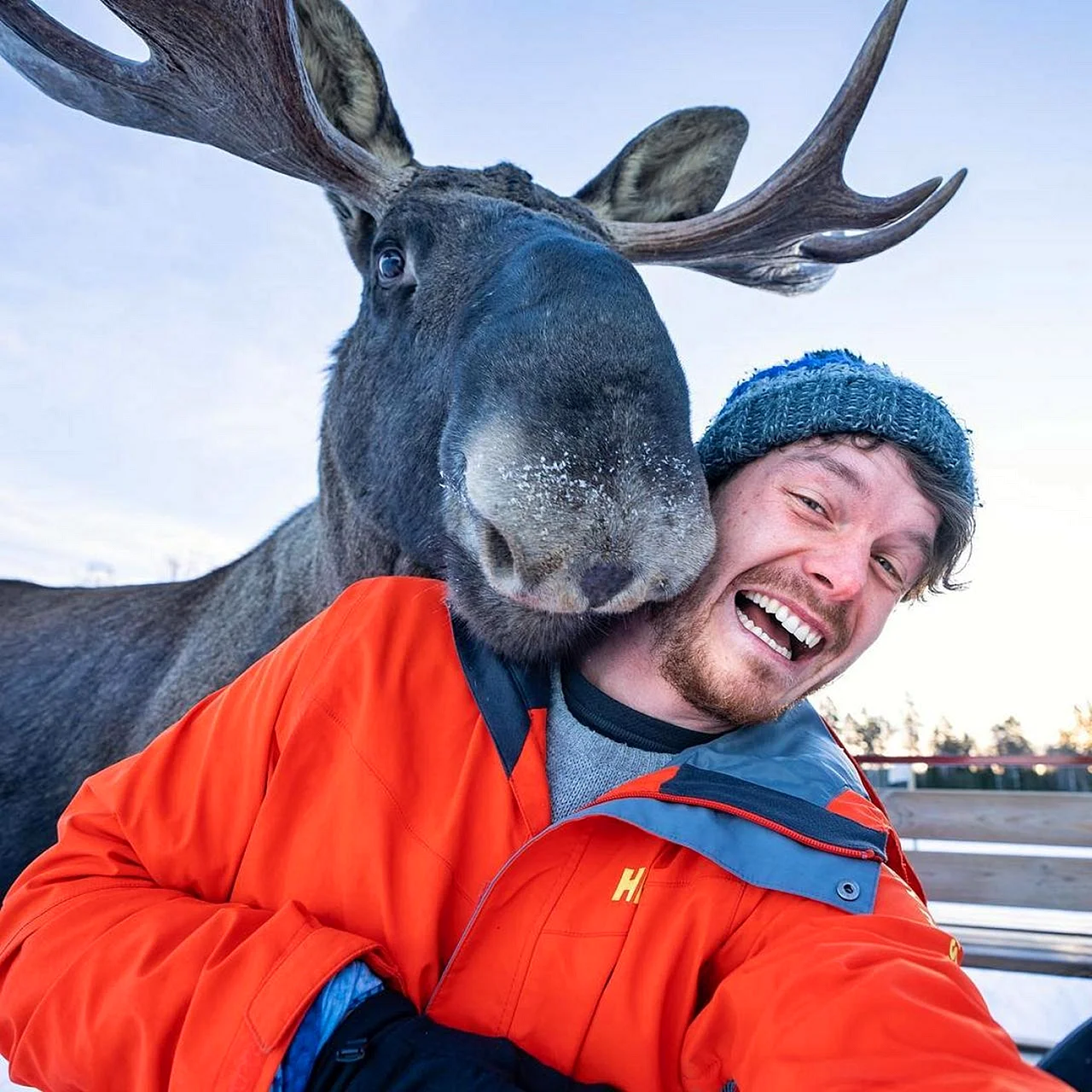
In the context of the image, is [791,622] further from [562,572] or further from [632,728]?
[562,572]

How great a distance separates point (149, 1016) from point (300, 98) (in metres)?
2.35

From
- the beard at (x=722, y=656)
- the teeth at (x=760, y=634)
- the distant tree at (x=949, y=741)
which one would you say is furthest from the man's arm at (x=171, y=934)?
the distant tree at (x=949, y=741)

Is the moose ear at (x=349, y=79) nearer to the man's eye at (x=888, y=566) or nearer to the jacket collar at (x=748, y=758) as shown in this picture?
the jacket collar at (x=748, y=758)

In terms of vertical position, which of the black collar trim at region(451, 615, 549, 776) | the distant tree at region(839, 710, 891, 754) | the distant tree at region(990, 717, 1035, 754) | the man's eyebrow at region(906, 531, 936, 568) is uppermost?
the man's eyebrow at region(906, 531, 936, 568)

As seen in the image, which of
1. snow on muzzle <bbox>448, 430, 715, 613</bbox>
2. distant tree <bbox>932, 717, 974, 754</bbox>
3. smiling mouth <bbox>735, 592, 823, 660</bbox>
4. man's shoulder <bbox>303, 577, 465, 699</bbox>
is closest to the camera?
snow on muzzle <bbox>448, 430, 715, 613</bbox>

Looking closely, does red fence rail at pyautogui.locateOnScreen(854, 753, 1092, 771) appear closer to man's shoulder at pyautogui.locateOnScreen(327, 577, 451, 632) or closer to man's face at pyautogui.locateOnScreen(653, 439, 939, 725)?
man's face at pyautogui.locateOnScreen(653, 439, 939, 725)

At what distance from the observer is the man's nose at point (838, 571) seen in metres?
1.81

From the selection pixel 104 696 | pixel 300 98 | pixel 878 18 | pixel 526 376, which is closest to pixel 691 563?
pixel 526 376

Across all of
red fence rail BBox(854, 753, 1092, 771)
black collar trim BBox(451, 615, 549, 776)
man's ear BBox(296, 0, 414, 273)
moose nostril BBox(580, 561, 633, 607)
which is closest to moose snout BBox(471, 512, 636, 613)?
moose nostril BBox(580, 561, 633, 607)

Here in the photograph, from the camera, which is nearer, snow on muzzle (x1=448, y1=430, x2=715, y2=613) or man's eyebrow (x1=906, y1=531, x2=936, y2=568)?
snow on muzzle (x1=448, y1=430, x2=715, y2=613)

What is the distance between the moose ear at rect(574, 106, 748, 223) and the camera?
11.1 ft

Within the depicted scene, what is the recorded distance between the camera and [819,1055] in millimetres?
1153

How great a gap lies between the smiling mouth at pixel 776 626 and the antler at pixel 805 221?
1.77 metres

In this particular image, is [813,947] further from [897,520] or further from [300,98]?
[300,98]
